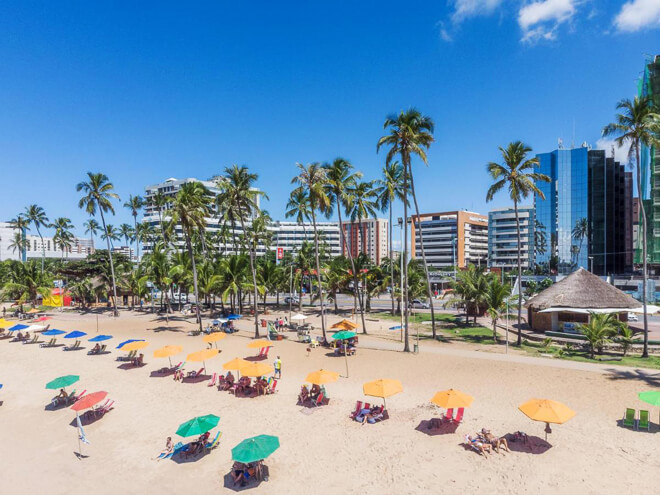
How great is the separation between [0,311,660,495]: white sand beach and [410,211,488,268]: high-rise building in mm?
105158

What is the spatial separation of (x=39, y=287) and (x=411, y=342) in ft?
171

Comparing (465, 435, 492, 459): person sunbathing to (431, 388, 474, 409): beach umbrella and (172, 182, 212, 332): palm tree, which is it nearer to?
(431, 388, 474, 409): beach umbrella

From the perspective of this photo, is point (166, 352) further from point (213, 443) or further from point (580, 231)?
point (580, 231)

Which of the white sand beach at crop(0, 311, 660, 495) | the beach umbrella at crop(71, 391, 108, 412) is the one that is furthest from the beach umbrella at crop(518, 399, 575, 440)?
the beach umbrella at crop(71, 391, 108, 412)

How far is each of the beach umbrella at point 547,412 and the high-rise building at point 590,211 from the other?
12180 cm

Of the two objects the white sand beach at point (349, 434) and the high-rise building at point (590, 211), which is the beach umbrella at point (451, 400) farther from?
the high-rise building at point (590, 211)

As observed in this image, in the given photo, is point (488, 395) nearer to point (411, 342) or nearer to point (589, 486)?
point (589, 486)

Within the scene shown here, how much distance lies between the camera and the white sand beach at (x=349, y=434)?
1209cm

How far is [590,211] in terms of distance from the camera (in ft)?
384

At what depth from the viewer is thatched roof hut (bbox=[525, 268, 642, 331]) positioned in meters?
33.6

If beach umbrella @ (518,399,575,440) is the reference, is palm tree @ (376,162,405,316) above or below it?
above

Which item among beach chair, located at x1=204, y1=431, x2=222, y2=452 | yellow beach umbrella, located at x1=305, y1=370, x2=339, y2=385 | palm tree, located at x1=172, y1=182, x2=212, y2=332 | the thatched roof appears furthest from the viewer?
palm tree, located at x1=172, y1=182, x2=212, y2=332

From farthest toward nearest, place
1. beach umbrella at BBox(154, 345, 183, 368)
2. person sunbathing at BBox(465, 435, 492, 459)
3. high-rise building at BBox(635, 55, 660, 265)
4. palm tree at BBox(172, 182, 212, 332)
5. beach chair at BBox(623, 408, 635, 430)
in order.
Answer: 1. high-rise building at BBox(635, 55, 660, 265)
2. palm tree at BBox(172, 182, 212, 332)
3. beach umbrella at BBox(154, 345, 183, 368)
4. beach chair at BBox(623, 408, 635, 430)
5. person sunbathing at BBox(465, 435, 492, 459)

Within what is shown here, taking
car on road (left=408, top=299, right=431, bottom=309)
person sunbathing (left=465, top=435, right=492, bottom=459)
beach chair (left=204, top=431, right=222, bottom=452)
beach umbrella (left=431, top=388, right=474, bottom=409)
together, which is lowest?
car on road (left=408, top=299, right=431, bottom=309)
